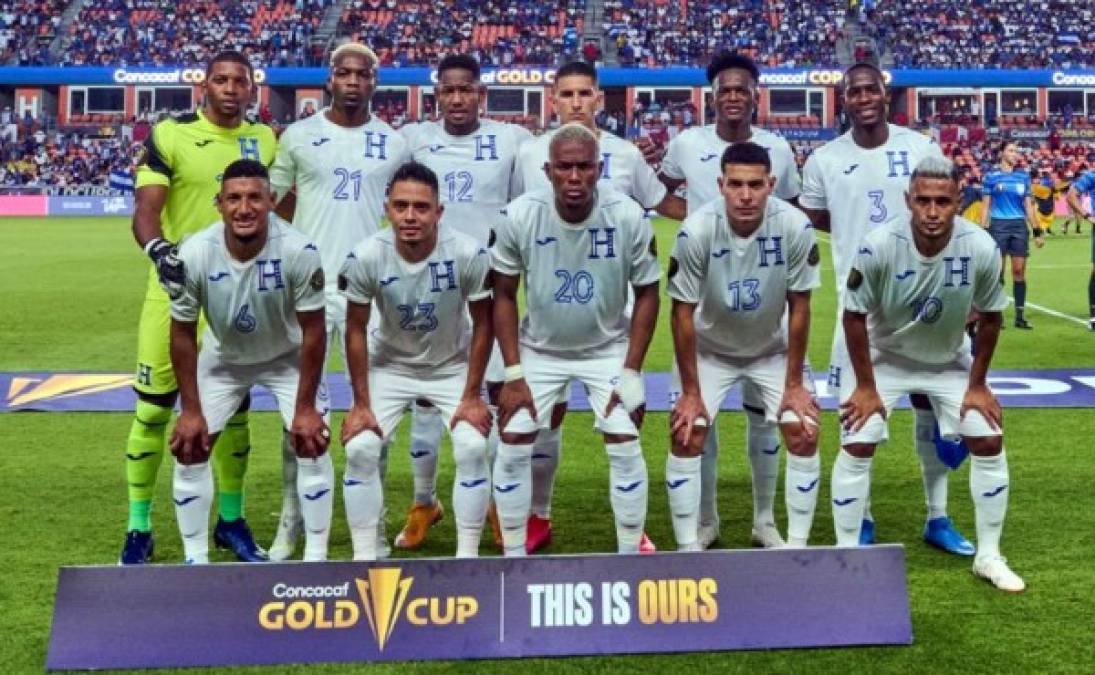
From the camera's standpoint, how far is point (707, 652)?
15.8ft

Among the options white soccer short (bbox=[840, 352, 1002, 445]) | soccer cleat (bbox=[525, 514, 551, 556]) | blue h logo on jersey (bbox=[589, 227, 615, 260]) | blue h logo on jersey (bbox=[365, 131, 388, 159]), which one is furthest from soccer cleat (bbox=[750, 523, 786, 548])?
blue h logo on jersey (bbox=[365, 131, 388, 159])

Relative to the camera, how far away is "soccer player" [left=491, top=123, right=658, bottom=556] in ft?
18.5

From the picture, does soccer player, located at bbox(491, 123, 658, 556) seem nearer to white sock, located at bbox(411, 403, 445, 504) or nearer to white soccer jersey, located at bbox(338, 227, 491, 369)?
white soccer jersey, located at bbox(338, 227, 491, 369)

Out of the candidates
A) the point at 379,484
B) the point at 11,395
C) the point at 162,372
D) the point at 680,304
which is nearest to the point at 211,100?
the point at 162,372

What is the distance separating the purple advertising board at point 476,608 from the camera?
4590 millimetres

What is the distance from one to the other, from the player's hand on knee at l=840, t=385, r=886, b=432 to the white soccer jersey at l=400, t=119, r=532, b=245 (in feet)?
6.86

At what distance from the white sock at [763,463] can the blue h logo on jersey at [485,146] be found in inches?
74.1

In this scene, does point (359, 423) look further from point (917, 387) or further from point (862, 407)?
point (917, 387)

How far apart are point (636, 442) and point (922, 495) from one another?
8.46ft

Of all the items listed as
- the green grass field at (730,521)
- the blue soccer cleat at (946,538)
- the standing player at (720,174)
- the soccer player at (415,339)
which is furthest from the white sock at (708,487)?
the soccer player at (415,339)

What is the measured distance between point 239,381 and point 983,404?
332 centimetres

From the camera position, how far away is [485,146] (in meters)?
6.68

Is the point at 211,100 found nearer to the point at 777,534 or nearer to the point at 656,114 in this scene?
the point at 777,534

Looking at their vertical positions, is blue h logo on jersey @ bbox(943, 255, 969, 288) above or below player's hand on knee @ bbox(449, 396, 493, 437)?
above
